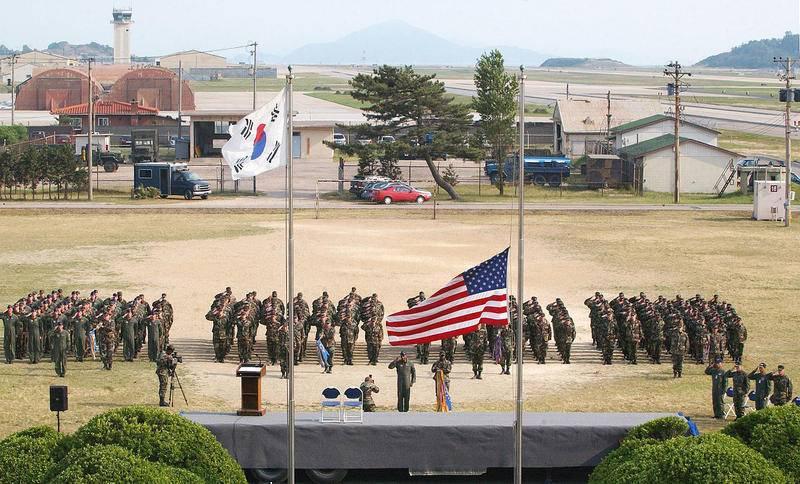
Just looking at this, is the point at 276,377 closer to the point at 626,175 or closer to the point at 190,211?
the point at 190,211

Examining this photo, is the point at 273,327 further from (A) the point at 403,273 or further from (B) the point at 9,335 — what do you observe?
(A) the point at 403,273

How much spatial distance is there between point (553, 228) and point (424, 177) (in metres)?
21.9

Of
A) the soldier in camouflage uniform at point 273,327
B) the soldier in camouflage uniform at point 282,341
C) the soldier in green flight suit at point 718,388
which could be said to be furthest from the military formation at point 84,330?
the soldier in green flight suit at point 718,388

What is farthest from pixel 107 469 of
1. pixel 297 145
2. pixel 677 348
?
pixel 297 145

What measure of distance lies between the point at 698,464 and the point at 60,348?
52.4 ft

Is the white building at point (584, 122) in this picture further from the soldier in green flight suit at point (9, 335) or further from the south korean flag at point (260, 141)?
the south korean flag at point (260, 141)

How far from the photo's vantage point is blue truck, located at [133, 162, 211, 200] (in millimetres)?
59969

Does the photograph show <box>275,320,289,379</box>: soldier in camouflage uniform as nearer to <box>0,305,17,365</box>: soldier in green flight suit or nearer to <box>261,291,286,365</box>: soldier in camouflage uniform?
<box>261,291,286,365</box>: soldier in camouflage uniform

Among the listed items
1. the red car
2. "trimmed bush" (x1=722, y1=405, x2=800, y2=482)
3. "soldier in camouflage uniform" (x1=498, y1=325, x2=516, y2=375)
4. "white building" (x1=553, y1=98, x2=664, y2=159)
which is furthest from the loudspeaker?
"white building" (x1=553, y1=98, x2=664, y2=159)

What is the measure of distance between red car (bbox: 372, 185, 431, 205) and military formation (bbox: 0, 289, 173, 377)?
30409 millimetres

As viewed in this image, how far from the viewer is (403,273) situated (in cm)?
3816

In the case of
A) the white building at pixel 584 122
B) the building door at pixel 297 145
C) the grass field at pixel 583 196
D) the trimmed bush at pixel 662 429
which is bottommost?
the trimmed bush at pixel 662 429

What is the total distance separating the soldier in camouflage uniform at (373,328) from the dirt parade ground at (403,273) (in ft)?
1.57

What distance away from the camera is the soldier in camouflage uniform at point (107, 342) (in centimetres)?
2667
